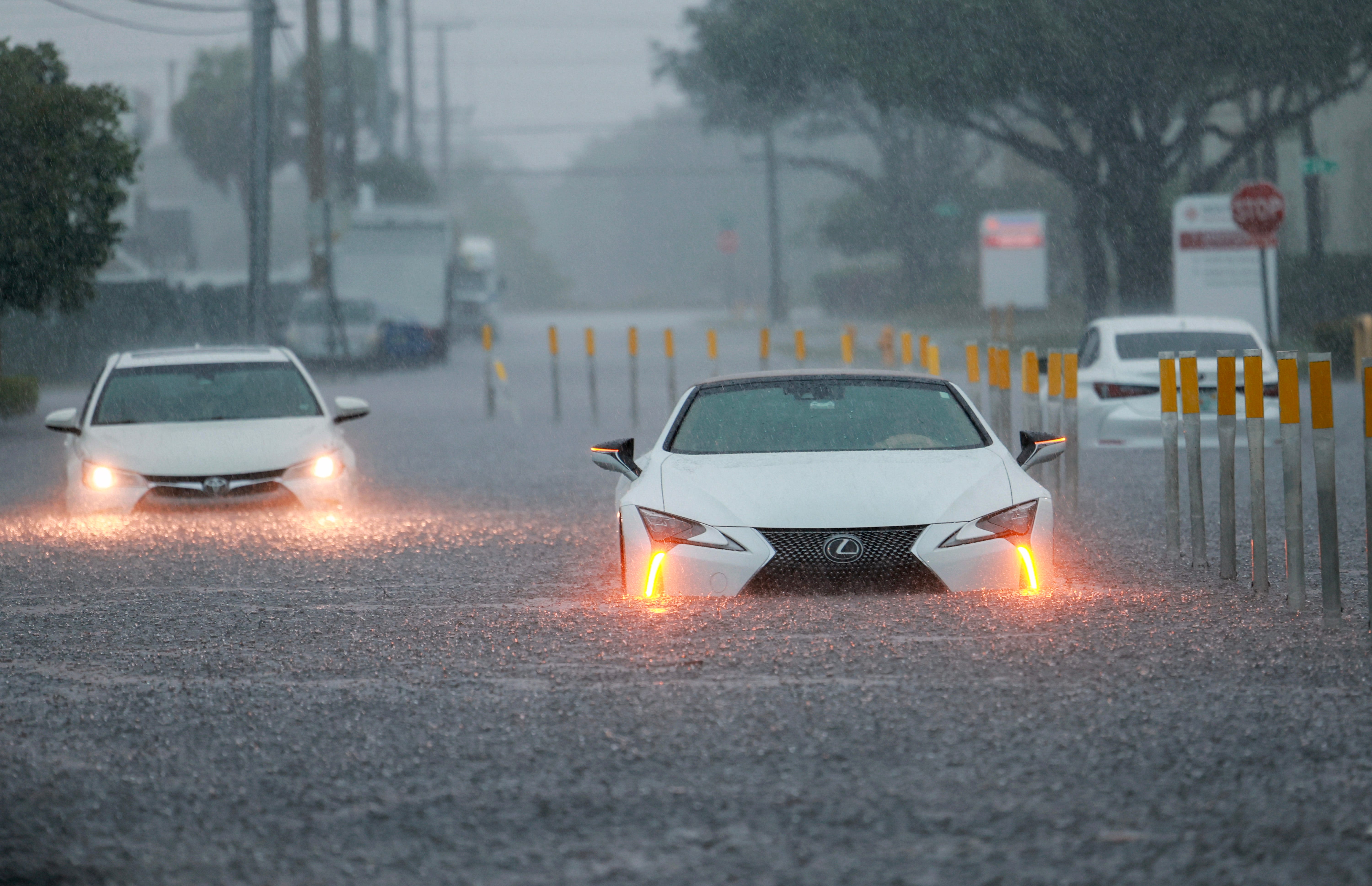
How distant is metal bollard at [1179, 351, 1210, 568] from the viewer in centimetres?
958

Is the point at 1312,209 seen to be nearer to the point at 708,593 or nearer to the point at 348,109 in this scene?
the point at 348,109

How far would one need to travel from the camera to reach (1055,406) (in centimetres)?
1277

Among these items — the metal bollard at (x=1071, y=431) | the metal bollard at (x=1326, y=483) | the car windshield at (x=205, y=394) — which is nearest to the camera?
the metal bollard at (x=1326, y=483)

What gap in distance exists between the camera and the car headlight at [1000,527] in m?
8.02

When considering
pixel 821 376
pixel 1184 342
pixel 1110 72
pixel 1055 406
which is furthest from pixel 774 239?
pixel 821 376

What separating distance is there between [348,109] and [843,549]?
4052 centimetres

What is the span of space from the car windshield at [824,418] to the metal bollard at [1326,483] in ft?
6.16

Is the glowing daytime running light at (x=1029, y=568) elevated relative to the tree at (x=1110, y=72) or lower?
lower

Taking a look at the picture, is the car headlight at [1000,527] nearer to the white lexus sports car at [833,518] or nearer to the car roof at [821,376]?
the white lexus sports car at [833,518]

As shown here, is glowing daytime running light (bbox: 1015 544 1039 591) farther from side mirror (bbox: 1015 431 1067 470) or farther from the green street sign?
the green street sign

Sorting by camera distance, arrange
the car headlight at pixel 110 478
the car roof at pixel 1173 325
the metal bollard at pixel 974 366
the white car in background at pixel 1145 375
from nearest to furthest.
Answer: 1. the car headlight at pixel 110 478
2. the white car in background at pixel 1145 375
3. the metal bollard at pixel 974 366
4. the car roof at pixel 1173 325

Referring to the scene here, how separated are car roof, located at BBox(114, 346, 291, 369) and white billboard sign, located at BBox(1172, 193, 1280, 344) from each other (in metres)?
17.8

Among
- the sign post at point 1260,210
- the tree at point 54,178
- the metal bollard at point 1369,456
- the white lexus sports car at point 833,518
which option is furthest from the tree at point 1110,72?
the metal bollard at point 1369,456

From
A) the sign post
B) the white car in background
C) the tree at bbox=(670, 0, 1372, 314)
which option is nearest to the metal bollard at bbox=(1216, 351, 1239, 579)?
the white car in background
